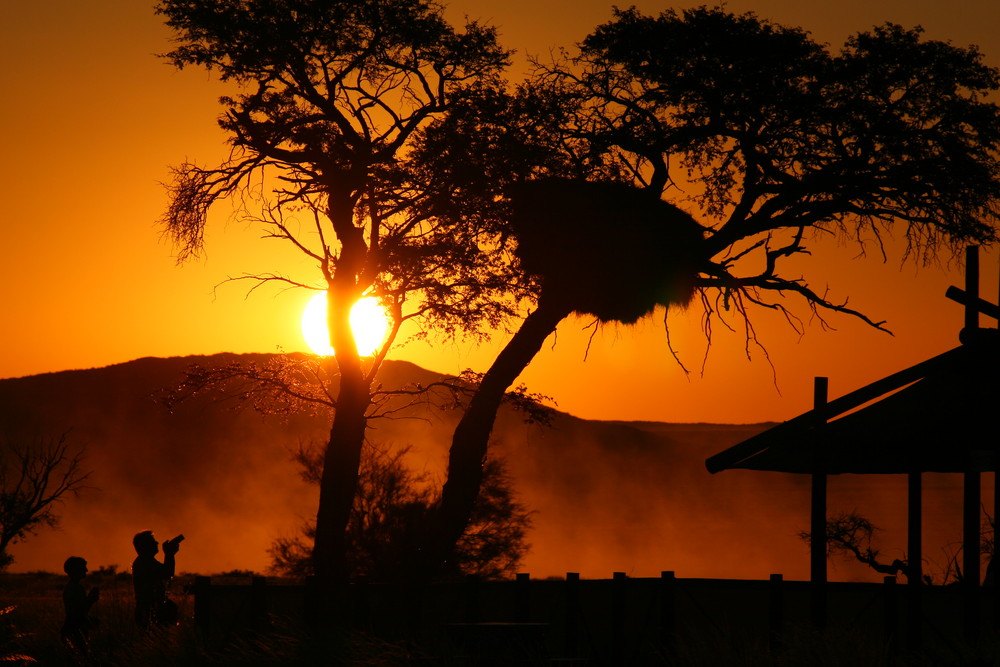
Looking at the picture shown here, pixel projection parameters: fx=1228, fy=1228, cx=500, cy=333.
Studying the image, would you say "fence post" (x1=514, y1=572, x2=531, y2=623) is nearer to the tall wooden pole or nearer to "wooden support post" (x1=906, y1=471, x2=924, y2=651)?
"wooden support post" (x1=906, y1=471, x2=924, y2=651)

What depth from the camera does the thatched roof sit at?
11781 mm

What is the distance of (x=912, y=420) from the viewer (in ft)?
40.2

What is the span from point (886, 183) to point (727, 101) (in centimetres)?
377

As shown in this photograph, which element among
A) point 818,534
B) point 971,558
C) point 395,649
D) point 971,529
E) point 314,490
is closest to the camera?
point 971,558

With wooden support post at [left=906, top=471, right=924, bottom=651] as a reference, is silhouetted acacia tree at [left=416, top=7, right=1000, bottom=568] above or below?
above

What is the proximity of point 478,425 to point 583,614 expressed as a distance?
37.1ft

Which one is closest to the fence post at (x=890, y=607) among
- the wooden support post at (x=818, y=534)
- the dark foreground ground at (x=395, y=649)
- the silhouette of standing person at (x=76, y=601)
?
the dark foreground ground at (x=395, y=649)

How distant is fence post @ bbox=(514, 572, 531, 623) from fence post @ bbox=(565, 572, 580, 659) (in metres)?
0.51

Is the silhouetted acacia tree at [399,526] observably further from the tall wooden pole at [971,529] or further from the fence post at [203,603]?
the tall wooden pole at [971,529]

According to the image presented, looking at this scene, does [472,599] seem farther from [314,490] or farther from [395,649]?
[314,490]

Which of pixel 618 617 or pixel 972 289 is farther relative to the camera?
pixel 618 617

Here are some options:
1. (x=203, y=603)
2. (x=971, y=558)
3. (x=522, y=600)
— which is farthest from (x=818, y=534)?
(x=203, y=603)

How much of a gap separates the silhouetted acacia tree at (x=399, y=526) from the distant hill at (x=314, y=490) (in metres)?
57.4

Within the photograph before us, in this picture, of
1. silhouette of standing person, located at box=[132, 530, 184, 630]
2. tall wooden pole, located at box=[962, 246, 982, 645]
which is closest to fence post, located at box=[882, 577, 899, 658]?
tall wooden pole, located at box=[962, 246, 982, 645]
